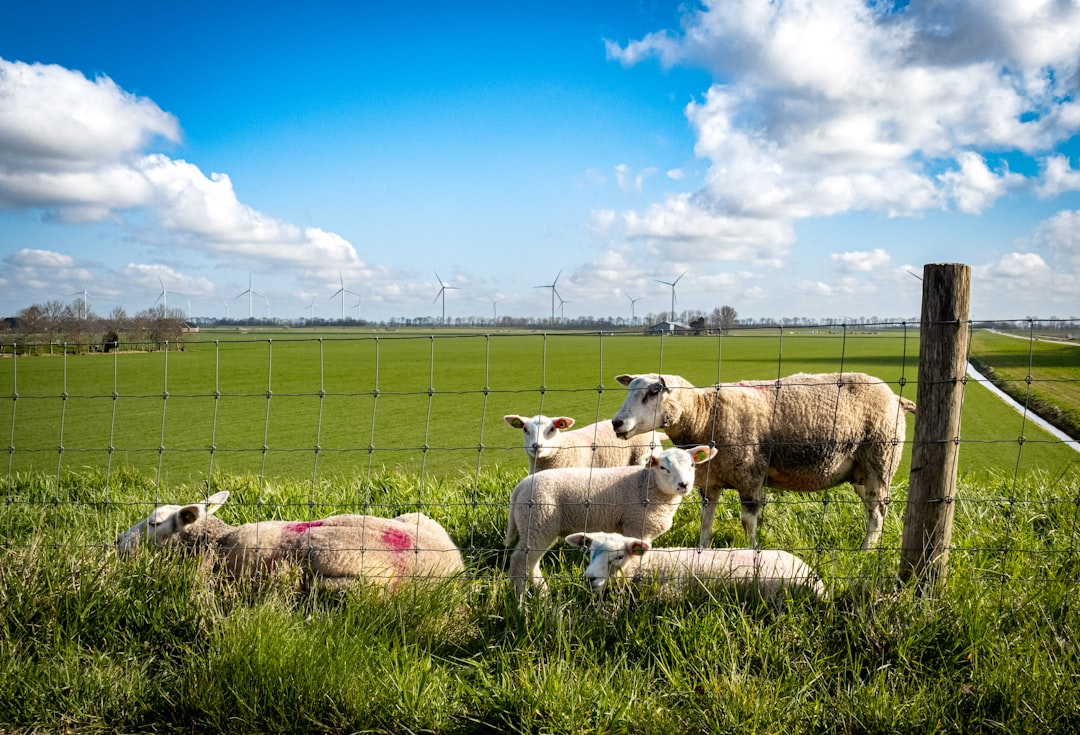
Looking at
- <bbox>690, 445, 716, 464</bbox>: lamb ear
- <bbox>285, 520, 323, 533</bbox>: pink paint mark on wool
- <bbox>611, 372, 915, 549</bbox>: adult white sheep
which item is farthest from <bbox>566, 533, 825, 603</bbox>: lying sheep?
<bbox>285, 520, 323, 533</bbox>: pink paint mark on wool

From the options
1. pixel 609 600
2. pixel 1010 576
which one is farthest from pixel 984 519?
pixel 609 600

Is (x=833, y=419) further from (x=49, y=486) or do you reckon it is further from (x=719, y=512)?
(x=49, y=486)

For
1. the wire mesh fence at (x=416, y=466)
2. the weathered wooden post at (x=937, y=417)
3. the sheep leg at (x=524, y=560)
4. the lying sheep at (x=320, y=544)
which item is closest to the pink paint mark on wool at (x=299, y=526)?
the lying sheep at (x=320, y=544)

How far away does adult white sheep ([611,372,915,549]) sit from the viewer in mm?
6344

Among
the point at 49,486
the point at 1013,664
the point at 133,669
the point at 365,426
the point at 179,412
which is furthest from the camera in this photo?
the point at 179,412

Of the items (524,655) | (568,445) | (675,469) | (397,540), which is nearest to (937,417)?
(675,469)

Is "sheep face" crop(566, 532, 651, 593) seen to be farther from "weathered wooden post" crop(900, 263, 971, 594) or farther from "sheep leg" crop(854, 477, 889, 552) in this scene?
"sheep leg" crop(854, 477, 889, 552)

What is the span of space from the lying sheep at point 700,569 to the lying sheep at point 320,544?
1067mm

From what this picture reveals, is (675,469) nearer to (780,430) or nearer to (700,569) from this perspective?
(700,569)

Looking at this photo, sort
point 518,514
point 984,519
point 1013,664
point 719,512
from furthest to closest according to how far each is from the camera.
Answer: point 719,512 → point 984,519 → point 518,514 → point 1013,664

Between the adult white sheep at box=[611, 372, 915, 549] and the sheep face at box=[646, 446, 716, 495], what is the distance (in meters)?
0.75

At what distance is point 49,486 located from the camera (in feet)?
29.1

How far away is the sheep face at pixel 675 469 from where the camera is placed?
5359 millimetres

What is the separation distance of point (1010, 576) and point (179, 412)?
79.6 feet
